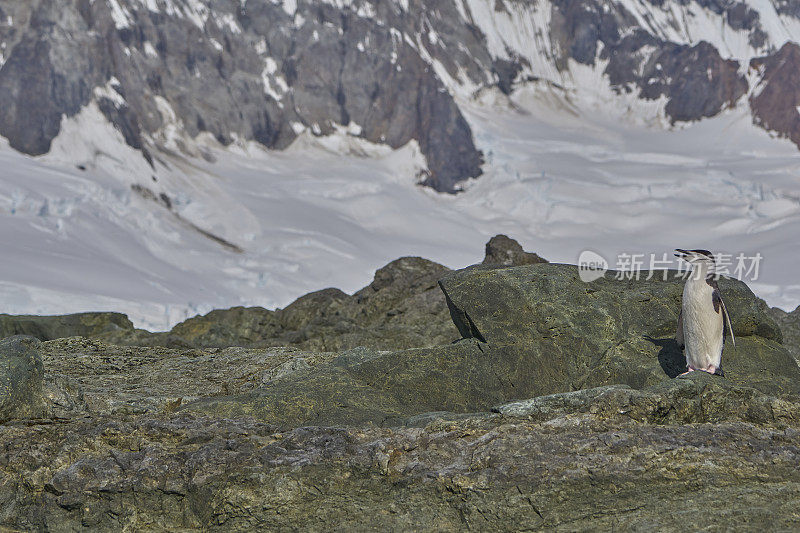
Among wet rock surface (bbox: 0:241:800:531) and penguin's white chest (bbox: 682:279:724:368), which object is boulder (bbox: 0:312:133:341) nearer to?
wet rock surface (bbox: 0:241:800:531)

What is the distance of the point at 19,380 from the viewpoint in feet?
31.4

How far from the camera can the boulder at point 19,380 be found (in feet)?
30.8

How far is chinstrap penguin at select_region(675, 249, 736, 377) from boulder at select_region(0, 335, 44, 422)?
28.6 feet

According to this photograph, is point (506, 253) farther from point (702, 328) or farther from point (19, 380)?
point (19, 380)

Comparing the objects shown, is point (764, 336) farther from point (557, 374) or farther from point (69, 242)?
point (69, 242)

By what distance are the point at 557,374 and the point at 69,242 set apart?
96.5 meters

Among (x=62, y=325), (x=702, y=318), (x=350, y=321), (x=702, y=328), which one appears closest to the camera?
(x=702, y=328)

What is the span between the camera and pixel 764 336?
12.6 m

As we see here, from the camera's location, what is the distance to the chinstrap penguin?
1124 centimetres

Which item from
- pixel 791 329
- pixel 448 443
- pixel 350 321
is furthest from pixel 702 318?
pixel 350 321

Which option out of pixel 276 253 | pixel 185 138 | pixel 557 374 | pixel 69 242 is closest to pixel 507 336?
pixel 557 374

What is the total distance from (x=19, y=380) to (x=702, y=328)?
918 centimetres

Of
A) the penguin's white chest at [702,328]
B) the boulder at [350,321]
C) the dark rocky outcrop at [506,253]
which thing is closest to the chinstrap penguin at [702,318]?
the penguin's white chest at [702,328]

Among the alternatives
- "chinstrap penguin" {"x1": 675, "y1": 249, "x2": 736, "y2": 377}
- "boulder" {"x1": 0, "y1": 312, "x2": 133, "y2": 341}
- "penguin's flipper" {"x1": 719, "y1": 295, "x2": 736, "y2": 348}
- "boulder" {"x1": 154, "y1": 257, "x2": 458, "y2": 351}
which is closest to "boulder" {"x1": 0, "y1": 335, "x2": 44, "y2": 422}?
"chinstrap penguin" {"x1": 675, "y1": 249, "x2": 736, "y2": 377}
